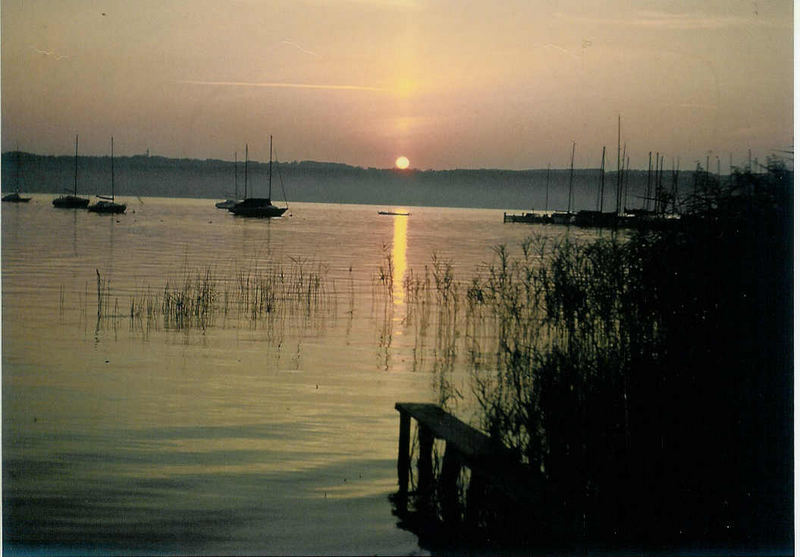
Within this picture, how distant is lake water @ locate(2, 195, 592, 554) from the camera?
4.45 m

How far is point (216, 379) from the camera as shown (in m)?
6.34

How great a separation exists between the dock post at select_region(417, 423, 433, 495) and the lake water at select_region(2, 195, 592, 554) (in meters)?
0.20

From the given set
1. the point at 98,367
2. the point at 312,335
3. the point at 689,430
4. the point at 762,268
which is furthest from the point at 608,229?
the point at 98,367

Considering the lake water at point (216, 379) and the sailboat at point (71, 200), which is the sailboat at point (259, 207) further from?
the sailboat at point (71, 200)

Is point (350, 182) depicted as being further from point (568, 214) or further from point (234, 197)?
point (568, 214)

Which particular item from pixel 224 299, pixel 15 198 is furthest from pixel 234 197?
pixel 15 198

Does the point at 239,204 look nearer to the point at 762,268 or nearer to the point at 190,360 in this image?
the point at 190,360

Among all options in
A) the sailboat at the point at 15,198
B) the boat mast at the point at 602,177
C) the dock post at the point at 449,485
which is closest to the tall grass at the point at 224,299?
the sailboat at the point at 15,198

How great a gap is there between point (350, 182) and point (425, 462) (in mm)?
2759

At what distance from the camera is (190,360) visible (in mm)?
6668

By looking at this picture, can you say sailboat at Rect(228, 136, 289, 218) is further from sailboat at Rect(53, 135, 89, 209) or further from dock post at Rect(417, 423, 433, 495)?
dock post at Rect(417, 423, 433, 495)

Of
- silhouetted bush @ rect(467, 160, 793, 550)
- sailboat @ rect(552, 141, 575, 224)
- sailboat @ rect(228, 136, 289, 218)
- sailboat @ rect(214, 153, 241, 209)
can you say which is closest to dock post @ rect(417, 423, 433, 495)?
silhouetted bush @ rect(467, 160, 793, 550)

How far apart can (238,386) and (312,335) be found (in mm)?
1297

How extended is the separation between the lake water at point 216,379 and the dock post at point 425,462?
0.20 meters
